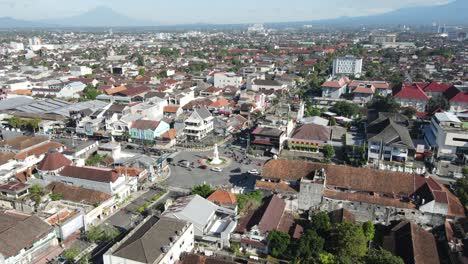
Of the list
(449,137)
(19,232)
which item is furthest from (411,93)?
Answer: (19,232)

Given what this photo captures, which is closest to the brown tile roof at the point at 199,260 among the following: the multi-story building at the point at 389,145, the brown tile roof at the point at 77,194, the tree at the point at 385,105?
the brown tile roof at the point at 77,194

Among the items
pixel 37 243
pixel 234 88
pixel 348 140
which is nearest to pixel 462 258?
pixel 348 140

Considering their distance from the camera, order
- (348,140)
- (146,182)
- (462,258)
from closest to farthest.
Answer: (462,258), (146,182), (348,140)

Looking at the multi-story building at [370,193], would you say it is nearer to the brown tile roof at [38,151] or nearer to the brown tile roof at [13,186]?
the brown tile roof at [13,186]

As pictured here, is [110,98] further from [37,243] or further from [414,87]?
[414,87]

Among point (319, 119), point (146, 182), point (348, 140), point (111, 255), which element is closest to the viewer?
point (111, 255)

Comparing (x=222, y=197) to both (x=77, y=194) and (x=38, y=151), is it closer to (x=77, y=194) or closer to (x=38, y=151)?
(x=77, y=194)

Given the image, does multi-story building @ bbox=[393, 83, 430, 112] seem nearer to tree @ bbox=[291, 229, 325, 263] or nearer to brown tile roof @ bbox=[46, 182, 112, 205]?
tree @ bbox=[291, 229, 325, 263]

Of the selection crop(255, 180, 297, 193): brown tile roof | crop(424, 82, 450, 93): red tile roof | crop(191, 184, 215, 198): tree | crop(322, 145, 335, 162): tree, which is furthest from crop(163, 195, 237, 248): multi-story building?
crop(424, 82, 450, 93): red tile roof
